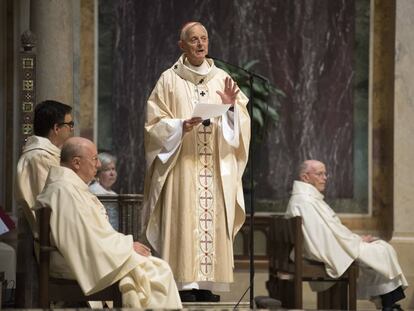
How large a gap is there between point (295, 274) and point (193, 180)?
70.7 inches

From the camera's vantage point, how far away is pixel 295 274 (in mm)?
10648

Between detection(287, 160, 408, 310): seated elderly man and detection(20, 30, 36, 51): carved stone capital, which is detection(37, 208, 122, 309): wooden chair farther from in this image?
detection(287, 160, 408, 310): seated elderly man

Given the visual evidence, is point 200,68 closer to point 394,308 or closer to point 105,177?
point 105,177

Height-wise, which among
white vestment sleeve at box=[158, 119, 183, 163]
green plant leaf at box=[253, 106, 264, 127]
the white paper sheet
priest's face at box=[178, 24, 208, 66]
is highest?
priest's face at box=[178, 24, 208, 66]

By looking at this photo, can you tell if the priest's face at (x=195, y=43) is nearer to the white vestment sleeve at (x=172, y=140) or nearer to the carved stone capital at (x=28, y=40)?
the white vestment sleeve at (x=172, y=140)

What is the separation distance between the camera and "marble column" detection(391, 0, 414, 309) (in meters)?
12.8

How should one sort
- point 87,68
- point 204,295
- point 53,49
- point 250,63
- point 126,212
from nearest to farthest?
point 204,295 → point 126,212 → point 53,49 → point 87,68 → point 250,63

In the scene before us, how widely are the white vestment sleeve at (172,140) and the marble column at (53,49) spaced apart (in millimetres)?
2483

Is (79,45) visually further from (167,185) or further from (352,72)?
(167,185)

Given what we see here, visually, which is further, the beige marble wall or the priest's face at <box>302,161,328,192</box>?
the beige marble wall

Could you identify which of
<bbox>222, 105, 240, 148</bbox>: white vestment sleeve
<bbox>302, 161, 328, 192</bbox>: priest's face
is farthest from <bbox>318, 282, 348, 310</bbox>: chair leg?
<bbox>222, 105, 240, 148</bbox>: white vestment sleeve

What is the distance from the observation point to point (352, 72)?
43.7 ft

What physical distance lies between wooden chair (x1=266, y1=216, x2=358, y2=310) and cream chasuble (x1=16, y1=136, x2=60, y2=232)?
8.30 feet

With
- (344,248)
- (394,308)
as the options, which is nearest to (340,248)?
(344,248)
